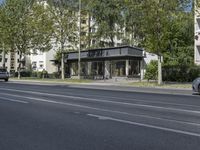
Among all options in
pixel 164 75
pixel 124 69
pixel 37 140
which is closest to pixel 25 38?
pixel 124 69

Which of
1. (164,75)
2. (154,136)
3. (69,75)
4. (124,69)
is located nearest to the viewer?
(154,136)

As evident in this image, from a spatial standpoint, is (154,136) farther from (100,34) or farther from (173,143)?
(100,34)

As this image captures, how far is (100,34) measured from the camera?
66.4m

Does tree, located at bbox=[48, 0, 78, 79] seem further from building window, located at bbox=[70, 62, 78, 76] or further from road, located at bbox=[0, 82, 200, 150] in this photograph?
road, located at bbox=[0, 82, 200, 150]

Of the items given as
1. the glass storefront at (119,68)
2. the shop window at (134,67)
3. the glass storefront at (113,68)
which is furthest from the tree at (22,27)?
the shop window at (134,67)

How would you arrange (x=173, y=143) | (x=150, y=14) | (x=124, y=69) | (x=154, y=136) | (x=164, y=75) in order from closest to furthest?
(x=173, y=143) → (x=154, y=136) → (x=150, y=14) → (x=164, y=75) → (x=124, y=69)

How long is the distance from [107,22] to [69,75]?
32.9 ft

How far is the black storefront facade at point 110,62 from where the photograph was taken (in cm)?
5350

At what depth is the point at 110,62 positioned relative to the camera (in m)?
57.3

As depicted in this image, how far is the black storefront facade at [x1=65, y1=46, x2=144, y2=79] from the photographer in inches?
2106

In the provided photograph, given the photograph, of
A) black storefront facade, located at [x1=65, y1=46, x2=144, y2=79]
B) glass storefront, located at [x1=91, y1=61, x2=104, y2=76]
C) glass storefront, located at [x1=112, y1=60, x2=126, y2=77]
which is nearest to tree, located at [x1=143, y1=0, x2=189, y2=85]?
black storefront facade, located at [x1=65, y1=46, x2=144, y2=79]

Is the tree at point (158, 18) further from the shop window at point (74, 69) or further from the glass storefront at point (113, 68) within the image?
the shop window at point (74, 69)

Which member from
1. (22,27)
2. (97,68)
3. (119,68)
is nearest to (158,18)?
(119,68)

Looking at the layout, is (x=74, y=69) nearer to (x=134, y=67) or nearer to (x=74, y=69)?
(x=74, y=69)
